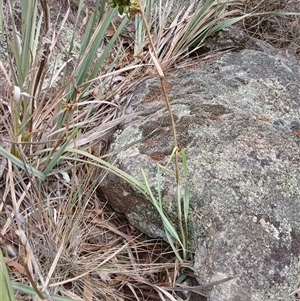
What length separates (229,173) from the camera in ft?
3.28

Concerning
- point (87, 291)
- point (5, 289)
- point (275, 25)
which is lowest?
point (87, 291)

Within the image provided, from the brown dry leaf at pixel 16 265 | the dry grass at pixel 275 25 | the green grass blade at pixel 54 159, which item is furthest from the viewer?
the dry grass at pixel 275 25

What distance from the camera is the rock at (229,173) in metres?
0.89

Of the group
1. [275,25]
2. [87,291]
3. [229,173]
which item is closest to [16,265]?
[87,291]

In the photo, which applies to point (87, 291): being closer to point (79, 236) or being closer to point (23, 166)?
point (79, 236)

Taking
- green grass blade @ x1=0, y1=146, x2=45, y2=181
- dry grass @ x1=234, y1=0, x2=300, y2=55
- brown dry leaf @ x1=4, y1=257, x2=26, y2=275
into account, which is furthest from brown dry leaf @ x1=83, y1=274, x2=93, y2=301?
dry grass @ x1=234, y1=0, x2=300, y2=55

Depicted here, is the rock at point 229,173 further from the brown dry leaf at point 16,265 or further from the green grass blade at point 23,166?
the brown dry leaf at point 16,265

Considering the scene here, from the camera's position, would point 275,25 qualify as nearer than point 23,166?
No

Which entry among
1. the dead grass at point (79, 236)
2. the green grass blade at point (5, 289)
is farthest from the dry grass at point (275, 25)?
the green grass blade at point (5, 289)

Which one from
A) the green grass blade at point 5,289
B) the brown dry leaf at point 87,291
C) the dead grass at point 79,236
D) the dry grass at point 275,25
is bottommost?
the brown dry leaf at point 87,291

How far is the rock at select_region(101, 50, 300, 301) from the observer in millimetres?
893

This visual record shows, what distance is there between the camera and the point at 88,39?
1.08m

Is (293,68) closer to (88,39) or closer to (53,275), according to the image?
(88,39)

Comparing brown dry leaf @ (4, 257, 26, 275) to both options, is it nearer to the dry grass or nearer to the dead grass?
the dead grass
